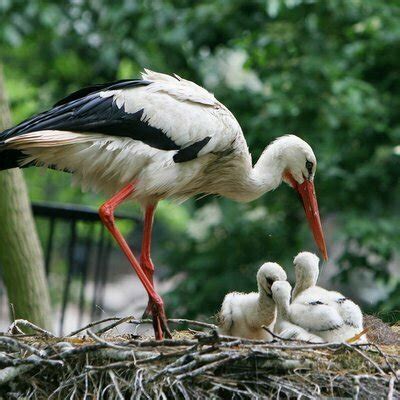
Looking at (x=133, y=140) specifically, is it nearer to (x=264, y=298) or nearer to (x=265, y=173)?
(x=265, y=173)

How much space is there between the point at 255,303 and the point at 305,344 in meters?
1.00

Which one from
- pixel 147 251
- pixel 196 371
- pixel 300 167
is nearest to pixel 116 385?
pixel 196 371

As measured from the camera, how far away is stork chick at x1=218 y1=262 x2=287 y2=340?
21.7 feet

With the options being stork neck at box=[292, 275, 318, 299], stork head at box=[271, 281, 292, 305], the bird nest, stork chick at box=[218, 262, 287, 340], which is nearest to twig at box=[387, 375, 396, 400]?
the bird nest

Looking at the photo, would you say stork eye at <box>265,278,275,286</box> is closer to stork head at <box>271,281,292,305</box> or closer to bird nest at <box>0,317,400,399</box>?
stork head at <box>271,281,292,305</box>

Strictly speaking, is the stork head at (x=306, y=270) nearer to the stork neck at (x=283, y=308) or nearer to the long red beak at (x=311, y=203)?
the stork neck at (x=283, y=308)

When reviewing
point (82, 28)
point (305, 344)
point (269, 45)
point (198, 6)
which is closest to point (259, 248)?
point (269, 45)

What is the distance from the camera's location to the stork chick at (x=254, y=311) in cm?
662

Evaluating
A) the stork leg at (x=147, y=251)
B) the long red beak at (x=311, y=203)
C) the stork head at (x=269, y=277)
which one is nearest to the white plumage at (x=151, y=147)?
the stork leg at (x=147, y=251)

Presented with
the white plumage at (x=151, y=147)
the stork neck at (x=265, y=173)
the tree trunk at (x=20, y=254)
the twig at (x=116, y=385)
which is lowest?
the tree trunk at (x=20, y=254)

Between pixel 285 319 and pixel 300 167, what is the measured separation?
1484mm

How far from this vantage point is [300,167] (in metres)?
7.57

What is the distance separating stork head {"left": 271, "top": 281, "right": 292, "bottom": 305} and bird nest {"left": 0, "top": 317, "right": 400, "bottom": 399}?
0.77m

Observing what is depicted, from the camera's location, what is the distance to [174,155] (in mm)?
6883
